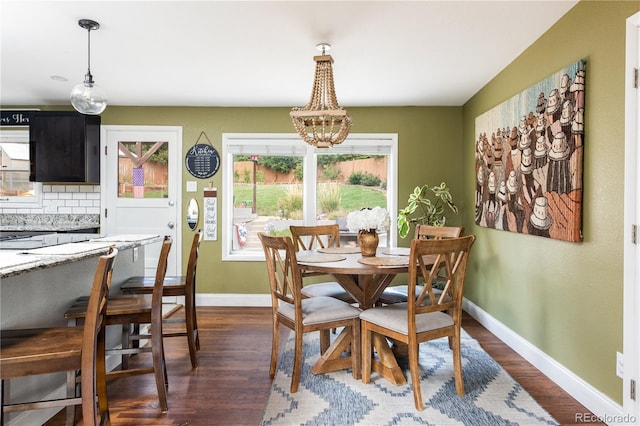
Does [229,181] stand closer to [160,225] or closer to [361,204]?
[160,225]

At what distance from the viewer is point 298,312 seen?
2557mm

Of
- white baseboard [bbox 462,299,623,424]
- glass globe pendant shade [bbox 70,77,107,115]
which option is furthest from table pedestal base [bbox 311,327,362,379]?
glass globe pendant shade [bbox 70,77,107,115]

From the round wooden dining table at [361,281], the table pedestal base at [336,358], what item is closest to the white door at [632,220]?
the round wooden dining table at [361,281]

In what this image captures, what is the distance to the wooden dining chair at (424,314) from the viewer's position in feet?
7.60

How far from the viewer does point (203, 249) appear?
4.96m

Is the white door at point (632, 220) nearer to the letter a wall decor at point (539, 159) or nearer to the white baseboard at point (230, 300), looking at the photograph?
the letter a wall decor at point (539, 159)

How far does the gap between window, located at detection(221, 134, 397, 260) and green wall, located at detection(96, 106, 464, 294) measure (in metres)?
0.13

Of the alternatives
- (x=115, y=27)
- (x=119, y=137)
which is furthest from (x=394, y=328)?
(x=119, y=137)

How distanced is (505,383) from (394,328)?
91 centimetres

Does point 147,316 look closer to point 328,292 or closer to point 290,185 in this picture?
point 328,292

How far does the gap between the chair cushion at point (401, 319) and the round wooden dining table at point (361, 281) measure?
0.24m

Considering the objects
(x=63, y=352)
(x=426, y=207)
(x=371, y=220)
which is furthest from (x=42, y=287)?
(x=426, y=207)

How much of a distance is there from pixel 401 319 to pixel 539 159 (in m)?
1.48

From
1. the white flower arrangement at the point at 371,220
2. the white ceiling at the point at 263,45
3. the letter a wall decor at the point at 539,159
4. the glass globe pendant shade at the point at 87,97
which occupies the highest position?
the white ceiling at the point at 263,45
